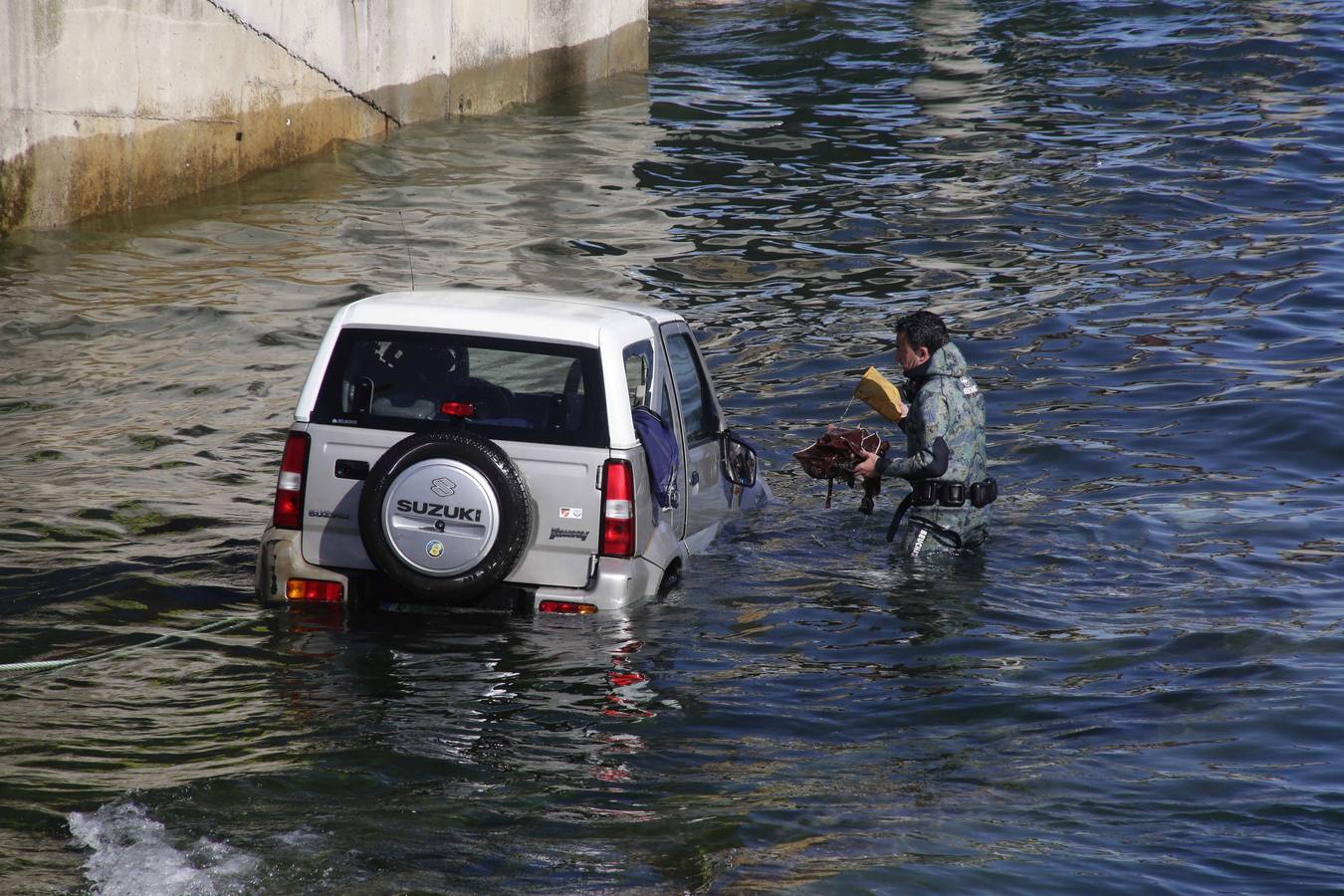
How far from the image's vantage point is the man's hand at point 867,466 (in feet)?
30.5

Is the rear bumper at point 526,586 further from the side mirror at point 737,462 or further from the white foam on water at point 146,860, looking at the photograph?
the white foam on water at point 146,860

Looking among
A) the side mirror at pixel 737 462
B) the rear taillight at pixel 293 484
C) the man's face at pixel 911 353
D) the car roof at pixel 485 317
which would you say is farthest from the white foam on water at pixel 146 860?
the man's face at pixel 911 353

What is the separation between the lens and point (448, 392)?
25.5ft

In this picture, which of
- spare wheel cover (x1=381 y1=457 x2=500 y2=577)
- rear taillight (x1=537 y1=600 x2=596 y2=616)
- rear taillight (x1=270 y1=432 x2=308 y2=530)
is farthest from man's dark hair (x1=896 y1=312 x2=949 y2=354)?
rear taillight (x1=270 y1=432 x2=308 y2=530)

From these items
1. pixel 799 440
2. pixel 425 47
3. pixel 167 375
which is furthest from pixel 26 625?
pixel 425 47

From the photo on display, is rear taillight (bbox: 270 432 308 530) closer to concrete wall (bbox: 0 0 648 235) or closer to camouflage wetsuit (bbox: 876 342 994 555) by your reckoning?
camouflage wetsuit (bbox: 876 342 994 555)

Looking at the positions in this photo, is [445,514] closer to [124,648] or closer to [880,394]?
[124,648]

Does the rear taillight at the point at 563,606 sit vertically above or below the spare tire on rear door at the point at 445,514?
below

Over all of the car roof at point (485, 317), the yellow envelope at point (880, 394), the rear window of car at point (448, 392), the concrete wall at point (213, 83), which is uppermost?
the concrete wall at point (213, 83)

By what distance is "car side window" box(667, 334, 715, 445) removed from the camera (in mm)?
8812

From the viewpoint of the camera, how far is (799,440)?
42.9 ft

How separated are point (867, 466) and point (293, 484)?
3387 mm

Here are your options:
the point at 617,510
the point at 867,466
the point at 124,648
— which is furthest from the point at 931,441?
the point at 124,648

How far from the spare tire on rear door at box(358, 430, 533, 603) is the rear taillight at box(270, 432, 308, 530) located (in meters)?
0.47
